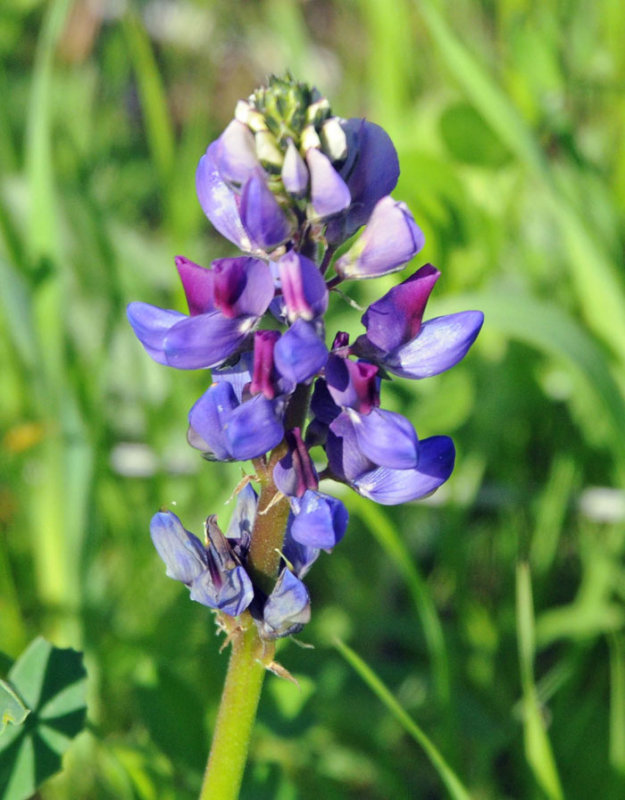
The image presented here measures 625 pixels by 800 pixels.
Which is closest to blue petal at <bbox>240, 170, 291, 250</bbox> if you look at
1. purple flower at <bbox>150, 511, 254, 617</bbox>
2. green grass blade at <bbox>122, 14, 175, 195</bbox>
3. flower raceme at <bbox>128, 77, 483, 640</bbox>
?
flower raceme at <bbox>128, 77, 483, 640</bbox>

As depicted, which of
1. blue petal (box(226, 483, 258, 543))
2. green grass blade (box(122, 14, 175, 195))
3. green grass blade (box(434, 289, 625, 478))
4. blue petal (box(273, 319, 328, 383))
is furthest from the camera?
green grass blade (box(122, 14, 175, 195))

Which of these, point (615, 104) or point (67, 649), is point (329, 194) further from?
point (615, 104)

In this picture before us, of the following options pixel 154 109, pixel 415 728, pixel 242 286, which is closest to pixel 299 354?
pixel 242 286

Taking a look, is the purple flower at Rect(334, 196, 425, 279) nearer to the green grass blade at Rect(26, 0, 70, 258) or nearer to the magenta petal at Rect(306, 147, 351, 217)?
the magenta petal at Rect(306, 147, 351, 217)

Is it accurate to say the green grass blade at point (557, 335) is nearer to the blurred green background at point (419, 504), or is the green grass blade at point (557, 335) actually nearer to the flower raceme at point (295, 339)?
the blurred green background at point (419, 504)

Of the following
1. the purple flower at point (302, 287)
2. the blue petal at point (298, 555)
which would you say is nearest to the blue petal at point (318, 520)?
the blue petal at point (298, 555)

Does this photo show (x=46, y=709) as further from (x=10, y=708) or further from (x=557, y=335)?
(x=557, y=335)
